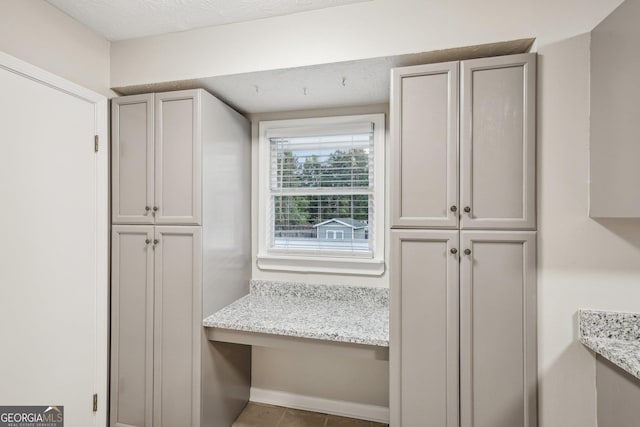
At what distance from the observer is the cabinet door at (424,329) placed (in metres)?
1.45

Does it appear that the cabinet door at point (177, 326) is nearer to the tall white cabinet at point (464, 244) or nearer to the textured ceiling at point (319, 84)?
the textured ceiling at point (319, 84)

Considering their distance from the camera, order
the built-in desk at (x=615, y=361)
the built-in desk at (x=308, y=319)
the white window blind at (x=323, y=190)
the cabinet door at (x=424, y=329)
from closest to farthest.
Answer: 1. the built-in desk at (x=615, y=361)
2. the cabinet door at (x=424, y=329)
3. the built-in desk at (x=308, y=319)
4. the white window blind at (x=323, y=190)

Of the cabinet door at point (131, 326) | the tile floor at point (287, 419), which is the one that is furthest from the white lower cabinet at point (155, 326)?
the tile floor at point (287, 419)

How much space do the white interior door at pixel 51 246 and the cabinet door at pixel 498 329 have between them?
2058mm

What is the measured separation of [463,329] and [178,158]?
179 centimetres

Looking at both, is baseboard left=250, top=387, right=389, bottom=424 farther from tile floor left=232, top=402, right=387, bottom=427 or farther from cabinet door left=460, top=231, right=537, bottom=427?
cabinet door left=460, top=231, right=537, bottom=427

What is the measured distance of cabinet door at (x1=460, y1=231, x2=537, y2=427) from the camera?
54.1 inches

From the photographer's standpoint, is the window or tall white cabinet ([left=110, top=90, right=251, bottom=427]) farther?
the window

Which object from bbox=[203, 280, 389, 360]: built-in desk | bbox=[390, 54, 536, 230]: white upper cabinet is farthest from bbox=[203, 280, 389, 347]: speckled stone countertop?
bbox=[390, 54, 536, 230]: white upper cabinet

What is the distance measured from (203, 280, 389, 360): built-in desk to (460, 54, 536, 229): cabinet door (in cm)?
79

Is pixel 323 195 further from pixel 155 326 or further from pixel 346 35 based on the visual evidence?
pixel 155 326

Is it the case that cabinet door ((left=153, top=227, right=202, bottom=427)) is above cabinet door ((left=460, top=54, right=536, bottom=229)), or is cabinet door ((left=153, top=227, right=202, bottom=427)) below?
below

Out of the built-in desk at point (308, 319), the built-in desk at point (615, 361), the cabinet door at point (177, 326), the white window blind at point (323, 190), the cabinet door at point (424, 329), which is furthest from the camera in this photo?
the white window blind at point (323, 190)

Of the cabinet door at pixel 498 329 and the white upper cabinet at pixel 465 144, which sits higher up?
the white upper cabinet at pixel 465 144
